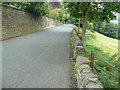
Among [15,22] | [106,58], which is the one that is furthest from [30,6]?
[106,58]

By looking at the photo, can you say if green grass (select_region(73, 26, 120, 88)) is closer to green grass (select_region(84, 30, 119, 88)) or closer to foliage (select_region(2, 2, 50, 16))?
green grass (select_region(84, 30, 119, 88))

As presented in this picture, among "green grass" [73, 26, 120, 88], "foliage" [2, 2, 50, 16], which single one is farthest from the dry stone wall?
"green grass" [73, 26, 120, 88]

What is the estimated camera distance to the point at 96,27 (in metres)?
35.5

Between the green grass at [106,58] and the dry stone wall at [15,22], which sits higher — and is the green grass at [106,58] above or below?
below

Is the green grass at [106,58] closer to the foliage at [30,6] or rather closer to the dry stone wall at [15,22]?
the dry stone wall at [15,22]

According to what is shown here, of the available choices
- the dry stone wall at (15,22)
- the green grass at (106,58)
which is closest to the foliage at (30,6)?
the dry stone wall at (15,22)

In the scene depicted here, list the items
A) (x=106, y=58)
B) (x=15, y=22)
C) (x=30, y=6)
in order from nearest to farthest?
1. (x=106, y=58)
2. (x=15, y=22)
3. (x=30, y=6)

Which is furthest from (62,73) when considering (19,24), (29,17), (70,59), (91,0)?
(29,17)

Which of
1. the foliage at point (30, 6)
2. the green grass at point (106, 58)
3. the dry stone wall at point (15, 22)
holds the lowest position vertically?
the green grass at point (106, 58)

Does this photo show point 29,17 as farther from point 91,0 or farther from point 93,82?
point 93,82

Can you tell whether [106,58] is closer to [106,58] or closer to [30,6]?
[106,58]

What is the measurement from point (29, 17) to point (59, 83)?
469 inches

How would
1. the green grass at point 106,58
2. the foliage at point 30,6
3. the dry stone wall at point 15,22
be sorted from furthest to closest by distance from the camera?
the foliage at point 30,6 → the dry stone wall at point 15,22 → the green grass at point 106,58

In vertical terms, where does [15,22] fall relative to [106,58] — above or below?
above
